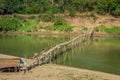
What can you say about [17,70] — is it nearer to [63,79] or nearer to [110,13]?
[63,79]

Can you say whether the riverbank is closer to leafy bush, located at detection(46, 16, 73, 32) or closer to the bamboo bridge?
the bamboo bridge

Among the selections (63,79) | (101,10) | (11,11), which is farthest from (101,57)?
(11,11)

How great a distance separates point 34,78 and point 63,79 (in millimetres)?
2751

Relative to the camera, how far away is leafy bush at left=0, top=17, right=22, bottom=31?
6265 centimetres

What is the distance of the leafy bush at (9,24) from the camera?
62.7 meters

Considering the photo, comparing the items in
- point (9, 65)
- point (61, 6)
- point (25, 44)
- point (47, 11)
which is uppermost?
point (61, 6)

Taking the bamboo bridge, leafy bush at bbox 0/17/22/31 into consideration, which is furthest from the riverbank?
leafy bush at bbox 0/17/22/31

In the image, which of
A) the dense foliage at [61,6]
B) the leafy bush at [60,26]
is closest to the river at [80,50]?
the leafy bush at [60,26]

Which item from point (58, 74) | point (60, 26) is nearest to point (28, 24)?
point (60, 26)

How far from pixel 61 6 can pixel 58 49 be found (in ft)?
103

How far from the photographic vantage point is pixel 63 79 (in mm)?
29703

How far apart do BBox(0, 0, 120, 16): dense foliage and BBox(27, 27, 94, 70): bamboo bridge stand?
34.1 ft

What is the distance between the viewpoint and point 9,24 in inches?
2490

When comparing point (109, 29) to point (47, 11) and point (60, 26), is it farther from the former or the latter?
point (47, 11)
